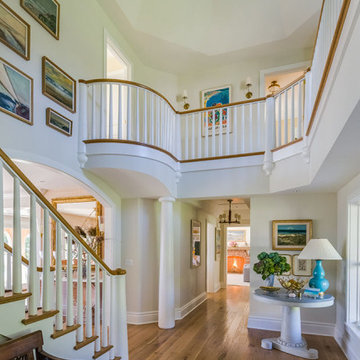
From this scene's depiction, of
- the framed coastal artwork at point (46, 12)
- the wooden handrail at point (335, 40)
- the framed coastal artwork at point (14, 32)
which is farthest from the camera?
the framed coastal artwork at point (46, 12)

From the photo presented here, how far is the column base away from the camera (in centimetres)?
354

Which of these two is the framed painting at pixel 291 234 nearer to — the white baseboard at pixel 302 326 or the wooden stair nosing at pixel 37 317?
the white baseboard at pixel 302 326

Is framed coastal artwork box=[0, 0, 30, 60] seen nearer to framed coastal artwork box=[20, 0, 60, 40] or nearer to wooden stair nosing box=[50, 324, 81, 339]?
framed coastal artwork box=[20, 0, 60, 40]

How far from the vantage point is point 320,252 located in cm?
364

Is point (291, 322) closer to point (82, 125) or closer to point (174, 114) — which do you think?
point (174, 114)

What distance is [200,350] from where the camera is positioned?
12.3 ft

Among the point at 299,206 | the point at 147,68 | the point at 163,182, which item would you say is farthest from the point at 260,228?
the point at 147,68

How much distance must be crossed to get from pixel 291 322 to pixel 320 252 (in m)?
1.00

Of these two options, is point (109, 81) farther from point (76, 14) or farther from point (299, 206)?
point (299, 206)

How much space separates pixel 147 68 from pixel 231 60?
176 centimetres

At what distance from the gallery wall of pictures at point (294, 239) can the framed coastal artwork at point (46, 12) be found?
4209 mm

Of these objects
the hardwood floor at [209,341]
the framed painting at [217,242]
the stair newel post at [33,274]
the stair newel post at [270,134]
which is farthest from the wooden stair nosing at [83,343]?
the framed painting at [217,242]

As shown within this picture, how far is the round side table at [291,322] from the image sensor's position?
3504mm

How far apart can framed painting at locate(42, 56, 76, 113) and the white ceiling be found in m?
1.76
